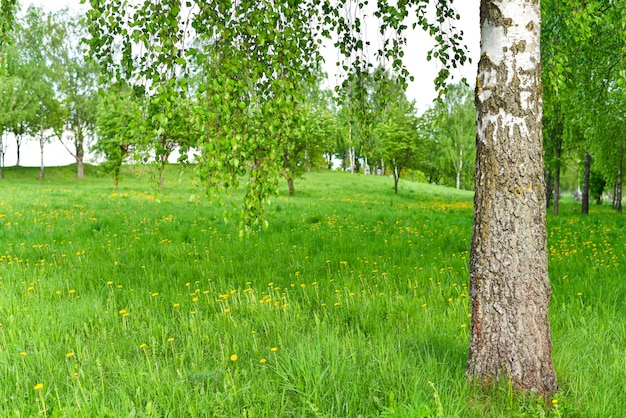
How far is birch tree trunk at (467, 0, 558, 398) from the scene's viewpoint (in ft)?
9.38

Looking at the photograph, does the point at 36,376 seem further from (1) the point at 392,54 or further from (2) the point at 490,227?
(1) the point at 392,54

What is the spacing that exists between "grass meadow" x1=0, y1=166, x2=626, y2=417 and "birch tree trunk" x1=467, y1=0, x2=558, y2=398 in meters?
0.27

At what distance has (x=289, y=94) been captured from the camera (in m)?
3.34

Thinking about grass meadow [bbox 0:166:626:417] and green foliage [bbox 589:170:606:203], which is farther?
green foliage [bbox 589:170:606:203]

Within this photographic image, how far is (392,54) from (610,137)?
48.7ft

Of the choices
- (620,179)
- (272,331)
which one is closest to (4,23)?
(272,331)

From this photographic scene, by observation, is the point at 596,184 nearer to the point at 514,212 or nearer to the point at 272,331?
the point at 514,212

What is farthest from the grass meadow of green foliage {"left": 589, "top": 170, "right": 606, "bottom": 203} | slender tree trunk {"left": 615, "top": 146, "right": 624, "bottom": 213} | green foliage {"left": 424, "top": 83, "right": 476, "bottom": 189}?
green foliage {"left": 424, "top": 83, "right": 476, "bottom": 189}

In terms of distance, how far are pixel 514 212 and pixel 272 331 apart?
7.83 feet

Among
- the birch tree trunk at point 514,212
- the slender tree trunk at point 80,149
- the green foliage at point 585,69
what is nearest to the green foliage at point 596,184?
the green foliage at point 585,69

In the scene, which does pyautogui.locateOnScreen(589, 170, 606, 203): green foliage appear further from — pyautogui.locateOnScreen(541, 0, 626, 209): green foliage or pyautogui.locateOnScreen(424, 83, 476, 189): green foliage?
pyautogui.locateOnScreen(541, 0, 626, 209): green foliage

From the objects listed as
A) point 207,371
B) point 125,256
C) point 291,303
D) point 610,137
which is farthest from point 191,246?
point 610,137

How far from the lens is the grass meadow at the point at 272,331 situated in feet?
9.16

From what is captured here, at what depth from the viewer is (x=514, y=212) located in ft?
9.41
